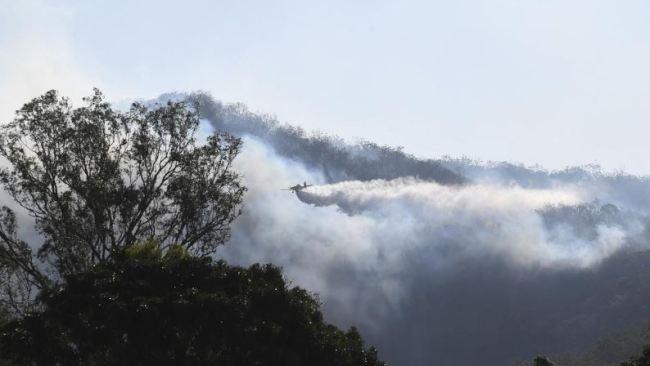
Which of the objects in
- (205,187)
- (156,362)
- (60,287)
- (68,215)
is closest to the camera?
(156,362)

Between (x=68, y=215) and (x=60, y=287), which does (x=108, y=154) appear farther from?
(x=60, y=287)

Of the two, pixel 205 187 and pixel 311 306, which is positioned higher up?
pixel 205 187

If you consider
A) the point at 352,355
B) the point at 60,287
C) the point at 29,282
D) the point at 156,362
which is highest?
the point at 29,282

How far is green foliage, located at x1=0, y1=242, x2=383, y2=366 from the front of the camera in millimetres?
22828

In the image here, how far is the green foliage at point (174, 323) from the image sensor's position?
22.8m

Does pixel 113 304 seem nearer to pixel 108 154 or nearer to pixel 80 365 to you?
pixel 80 365

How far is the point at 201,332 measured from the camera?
76.3 ft

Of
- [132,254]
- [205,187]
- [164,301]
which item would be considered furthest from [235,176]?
[164,301]

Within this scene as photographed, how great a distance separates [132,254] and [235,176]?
1456cm

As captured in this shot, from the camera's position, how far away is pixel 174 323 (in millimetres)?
23141

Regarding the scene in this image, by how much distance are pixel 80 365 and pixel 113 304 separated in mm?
2190

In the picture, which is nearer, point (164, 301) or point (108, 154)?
point (164, 301)

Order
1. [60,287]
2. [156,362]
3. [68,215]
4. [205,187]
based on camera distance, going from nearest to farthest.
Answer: [156,362] → [60,287] → [68,215] → [205,187]

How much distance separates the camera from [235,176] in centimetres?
4072
